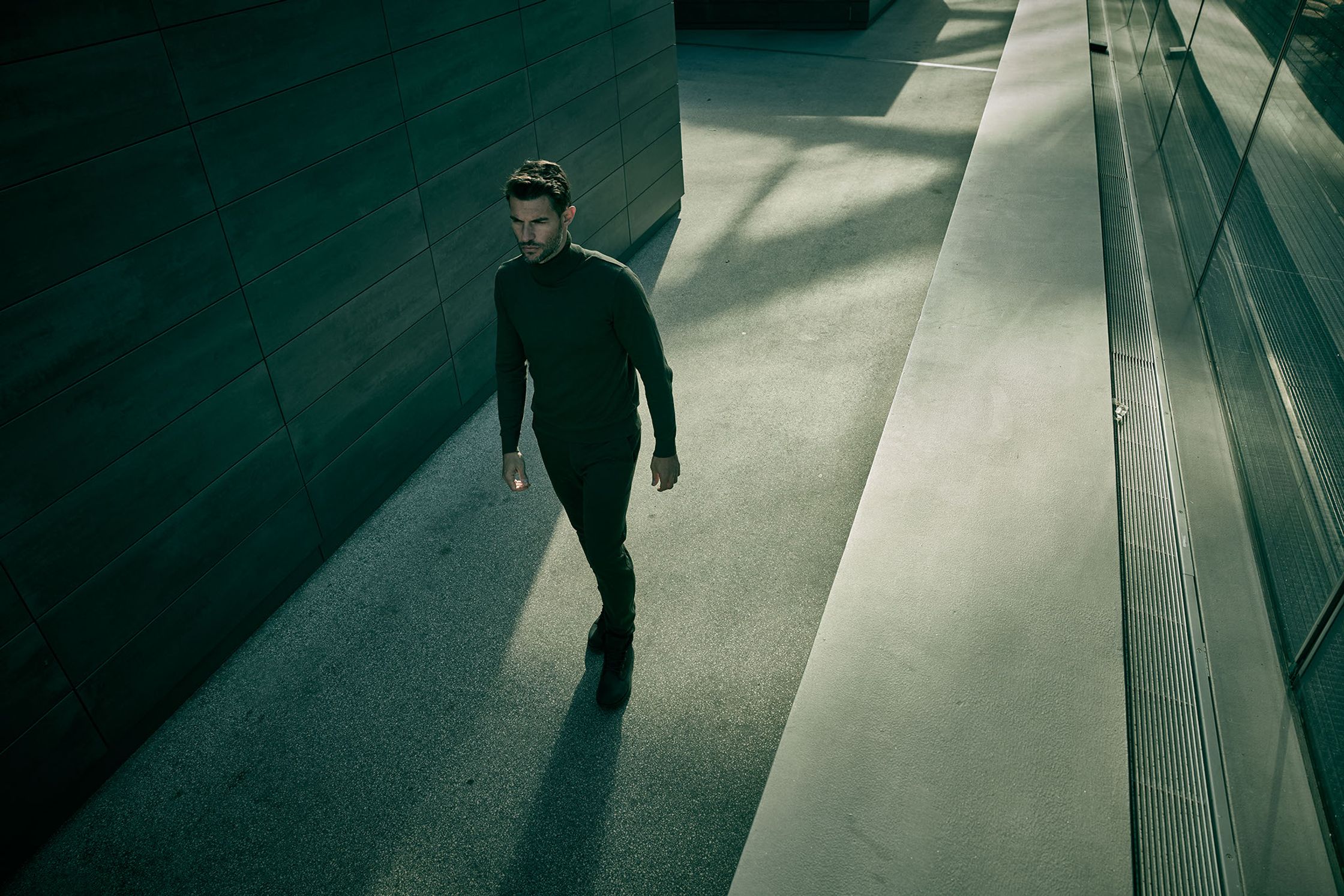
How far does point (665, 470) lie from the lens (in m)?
2.19

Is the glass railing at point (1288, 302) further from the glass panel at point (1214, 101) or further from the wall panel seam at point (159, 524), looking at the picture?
the wall panel seam at point (159, 524)

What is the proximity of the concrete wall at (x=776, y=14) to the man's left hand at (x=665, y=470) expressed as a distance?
1014cm

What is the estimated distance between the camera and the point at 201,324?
7.72 feet

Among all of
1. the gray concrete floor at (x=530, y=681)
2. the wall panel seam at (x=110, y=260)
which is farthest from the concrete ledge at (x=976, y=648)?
the wall panel seam at (x=110, y=260)

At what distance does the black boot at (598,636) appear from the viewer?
255cm

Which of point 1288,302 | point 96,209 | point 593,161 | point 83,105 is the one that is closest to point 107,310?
point 96,209

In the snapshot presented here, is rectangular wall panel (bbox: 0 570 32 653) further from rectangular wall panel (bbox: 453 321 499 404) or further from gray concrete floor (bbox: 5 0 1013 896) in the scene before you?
rectangular wall panel (bbox: 453 321 499 404)

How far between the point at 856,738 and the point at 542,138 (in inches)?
125

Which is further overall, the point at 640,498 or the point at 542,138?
the point at 542,138

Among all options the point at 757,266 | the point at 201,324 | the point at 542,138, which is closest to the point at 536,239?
the point at 201,324

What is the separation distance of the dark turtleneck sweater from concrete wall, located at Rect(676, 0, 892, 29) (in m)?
10.0

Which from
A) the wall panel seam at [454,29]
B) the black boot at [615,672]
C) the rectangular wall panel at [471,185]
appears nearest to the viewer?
the black boot at [615,672]

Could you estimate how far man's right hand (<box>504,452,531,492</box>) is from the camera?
7.66 feet

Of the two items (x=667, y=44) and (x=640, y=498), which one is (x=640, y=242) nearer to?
(x=667, y=44)
